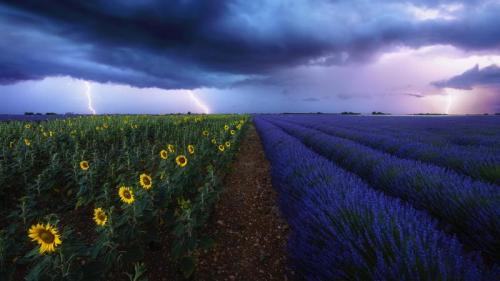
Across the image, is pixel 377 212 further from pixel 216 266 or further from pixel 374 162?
pixel 374 162

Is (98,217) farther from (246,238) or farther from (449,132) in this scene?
(449,132)

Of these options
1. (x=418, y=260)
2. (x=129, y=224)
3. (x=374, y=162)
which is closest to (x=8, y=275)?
(x=129, y=224)

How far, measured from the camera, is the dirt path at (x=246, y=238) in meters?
2.09

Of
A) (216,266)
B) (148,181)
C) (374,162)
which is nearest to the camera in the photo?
(216,266)

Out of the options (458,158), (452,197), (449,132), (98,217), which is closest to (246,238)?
(98,217)

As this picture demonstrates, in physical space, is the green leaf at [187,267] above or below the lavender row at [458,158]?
below

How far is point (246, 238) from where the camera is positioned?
Answer: 2.64m

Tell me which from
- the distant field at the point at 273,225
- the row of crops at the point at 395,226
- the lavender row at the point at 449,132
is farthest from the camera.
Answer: the lavender row at the point at 449,132

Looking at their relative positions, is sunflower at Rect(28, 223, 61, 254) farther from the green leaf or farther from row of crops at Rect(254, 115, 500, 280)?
row of crops at Rect(254, 115, 500, 280)

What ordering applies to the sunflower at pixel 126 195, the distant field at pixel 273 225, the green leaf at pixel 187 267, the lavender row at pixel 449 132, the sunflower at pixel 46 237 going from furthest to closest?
the lavender row at pixel 449 132 → the sunflower at pixel 126 195 → the green leaf at pixel 187 267 → the sunflower at pixel 46 237 → the distant field at pixel 273 225

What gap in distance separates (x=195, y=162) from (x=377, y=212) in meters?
2.84

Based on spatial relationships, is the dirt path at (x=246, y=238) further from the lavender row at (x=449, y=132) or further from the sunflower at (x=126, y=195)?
the lavender row at (x=449, y=132)

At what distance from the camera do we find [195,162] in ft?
12.4

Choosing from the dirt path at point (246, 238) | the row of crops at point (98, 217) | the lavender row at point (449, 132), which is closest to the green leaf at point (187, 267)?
the row of crops at point (98, 217)
